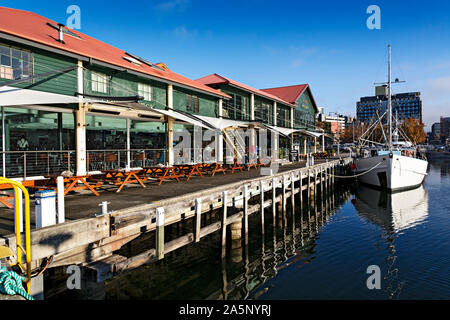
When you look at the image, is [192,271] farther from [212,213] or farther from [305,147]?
[305,147]

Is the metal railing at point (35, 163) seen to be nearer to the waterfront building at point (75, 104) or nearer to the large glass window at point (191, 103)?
the waterfront building at point (75, 104)

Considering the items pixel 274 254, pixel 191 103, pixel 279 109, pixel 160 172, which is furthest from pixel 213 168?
pixel 279 109

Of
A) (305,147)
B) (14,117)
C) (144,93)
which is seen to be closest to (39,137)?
(14,117)

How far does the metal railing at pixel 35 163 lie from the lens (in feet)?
36.5

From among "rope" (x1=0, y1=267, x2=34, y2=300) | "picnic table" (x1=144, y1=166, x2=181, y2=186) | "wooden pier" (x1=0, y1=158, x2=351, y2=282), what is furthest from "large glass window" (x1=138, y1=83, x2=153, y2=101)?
"rope" (x1=0, y1=267, x2=34, y2=300)

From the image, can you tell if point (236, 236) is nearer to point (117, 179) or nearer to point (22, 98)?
point (117, 179)

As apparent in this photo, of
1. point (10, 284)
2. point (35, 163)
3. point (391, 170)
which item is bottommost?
point (10, 284)

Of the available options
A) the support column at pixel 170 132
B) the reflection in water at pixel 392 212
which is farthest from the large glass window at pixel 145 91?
the reflection in water at pixel 392 212

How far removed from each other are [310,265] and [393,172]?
689 inches

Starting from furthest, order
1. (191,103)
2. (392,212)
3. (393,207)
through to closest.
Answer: (191,103)
(393,207)
(392,212)

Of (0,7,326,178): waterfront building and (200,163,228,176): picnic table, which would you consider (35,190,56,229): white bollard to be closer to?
(0,7,326,178): waterfront building

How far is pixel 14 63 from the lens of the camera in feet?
35.7

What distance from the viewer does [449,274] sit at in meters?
8.60
